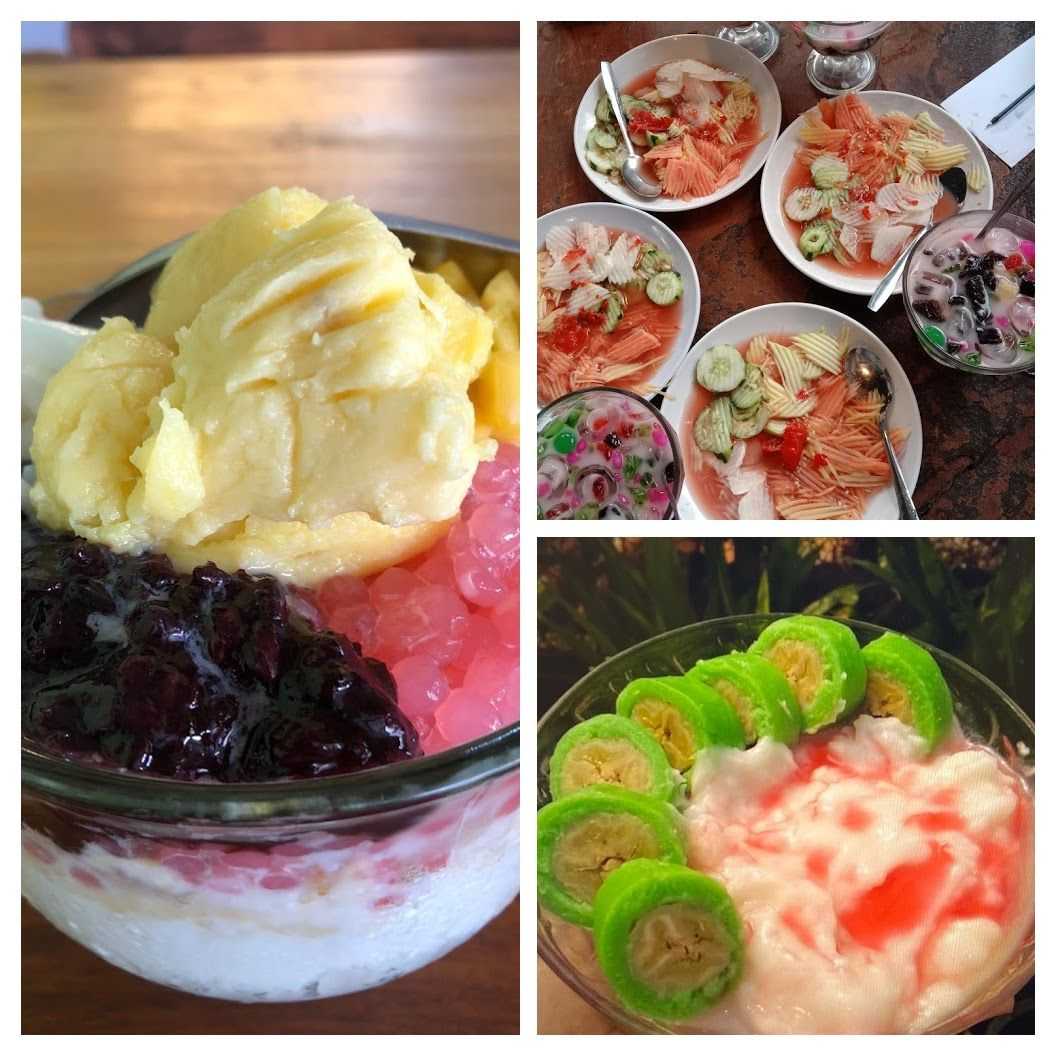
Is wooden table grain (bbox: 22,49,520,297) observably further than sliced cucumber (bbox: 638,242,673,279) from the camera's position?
Yes

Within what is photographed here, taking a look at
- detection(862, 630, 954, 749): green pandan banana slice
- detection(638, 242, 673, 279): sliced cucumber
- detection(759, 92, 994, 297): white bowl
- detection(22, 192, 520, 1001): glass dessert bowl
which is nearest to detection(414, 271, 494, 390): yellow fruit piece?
detection(22, 192, 520, 1001): glass dessert bowl

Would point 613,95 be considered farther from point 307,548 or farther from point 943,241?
point 307,548

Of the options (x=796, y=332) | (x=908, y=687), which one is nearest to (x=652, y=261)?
(x=796, y=332)

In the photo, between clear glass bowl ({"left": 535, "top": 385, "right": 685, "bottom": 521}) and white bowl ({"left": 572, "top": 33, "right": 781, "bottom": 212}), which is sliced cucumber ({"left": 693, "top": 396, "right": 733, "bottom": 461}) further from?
white bowl ({"left": 572, "top": 33, "right": 781, "bottom": 212})

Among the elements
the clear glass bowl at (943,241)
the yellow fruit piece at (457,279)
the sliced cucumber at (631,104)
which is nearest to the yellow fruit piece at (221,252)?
the yellow fruit piece at (457,279)

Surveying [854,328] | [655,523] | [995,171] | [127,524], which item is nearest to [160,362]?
[127,524]

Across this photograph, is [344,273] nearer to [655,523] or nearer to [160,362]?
[160,362]
